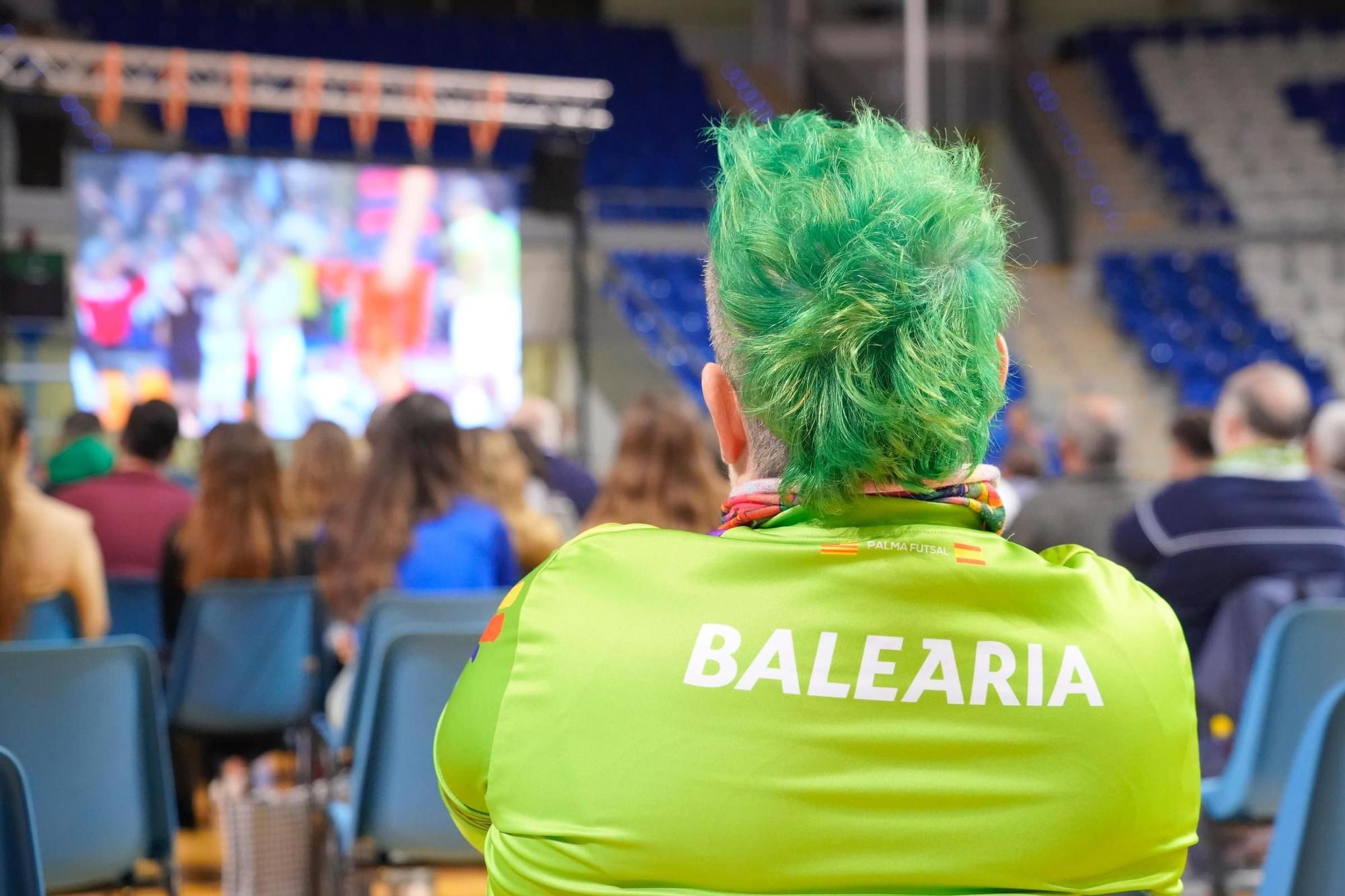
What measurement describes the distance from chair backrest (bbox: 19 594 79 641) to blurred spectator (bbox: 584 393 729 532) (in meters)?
1.21

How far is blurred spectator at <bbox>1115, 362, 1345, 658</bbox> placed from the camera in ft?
8.96

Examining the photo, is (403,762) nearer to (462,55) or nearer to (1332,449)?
(1332,449)

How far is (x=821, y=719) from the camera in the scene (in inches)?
33.6

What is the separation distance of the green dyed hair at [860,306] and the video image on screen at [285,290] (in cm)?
714

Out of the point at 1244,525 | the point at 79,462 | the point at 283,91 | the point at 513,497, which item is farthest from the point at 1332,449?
the point at 283,91

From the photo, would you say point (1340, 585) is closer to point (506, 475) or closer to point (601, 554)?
point (506, 475)

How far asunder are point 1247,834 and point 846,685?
2371mm

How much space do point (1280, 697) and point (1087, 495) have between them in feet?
5.23

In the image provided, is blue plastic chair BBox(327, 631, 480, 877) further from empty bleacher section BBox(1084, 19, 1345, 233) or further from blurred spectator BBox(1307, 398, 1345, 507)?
empty bleacher section BBox(1084, 19, 1345, 233)

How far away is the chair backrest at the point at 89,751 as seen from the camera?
1.95m

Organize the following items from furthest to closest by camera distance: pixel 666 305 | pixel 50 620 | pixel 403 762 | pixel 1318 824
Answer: pixel 666 305 → pixel 50 620 → pixel 403 762 → pixel 1318 824

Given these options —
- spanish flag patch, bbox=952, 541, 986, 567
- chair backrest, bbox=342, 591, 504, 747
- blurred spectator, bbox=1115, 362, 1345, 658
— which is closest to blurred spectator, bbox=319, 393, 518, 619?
chair backrest, bbox=342, 591, 504, 747

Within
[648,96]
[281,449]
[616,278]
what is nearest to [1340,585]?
[281,449]

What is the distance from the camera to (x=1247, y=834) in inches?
111
